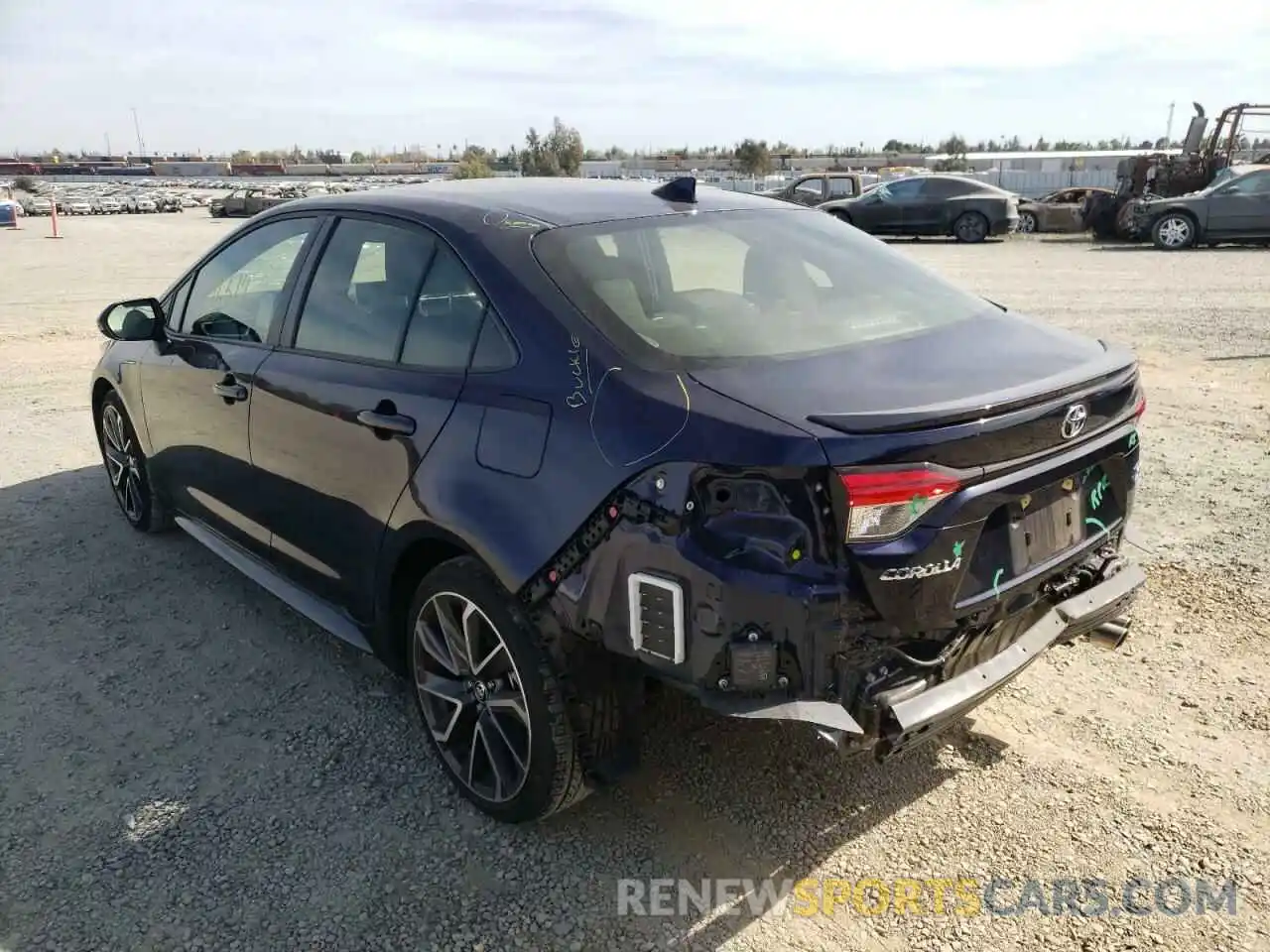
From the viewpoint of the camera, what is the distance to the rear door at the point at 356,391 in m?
2.89

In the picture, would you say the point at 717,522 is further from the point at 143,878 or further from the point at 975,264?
the point at 975,264

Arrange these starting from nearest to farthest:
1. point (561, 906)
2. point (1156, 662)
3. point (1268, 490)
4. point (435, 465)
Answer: point (561, 906) → point (435, 465) → point (1156, 662) → point (1268, 490)

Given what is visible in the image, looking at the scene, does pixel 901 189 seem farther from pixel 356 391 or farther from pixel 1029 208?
pixel 356 391

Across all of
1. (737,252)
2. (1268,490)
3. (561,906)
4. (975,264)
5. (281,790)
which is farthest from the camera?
(975,264)

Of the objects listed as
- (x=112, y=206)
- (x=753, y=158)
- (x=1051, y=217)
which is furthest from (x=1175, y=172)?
(x=753, y=158)

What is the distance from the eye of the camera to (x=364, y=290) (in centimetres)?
329

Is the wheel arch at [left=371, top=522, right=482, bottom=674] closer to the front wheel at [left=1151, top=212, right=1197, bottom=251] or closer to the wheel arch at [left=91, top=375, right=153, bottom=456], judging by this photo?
the wheel arch at [left=91, top=375, right=153, bottom=456]

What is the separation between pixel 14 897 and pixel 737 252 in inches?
113

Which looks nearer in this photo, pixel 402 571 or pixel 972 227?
pixel 402 571

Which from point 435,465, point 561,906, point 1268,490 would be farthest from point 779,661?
point 1268,490

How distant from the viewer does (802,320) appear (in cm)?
284

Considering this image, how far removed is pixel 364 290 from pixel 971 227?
20886 mm

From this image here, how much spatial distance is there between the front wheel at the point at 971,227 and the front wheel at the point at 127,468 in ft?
65.6

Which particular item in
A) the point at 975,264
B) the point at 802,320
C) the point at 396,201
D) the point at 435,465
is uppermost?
the point at 396,201
